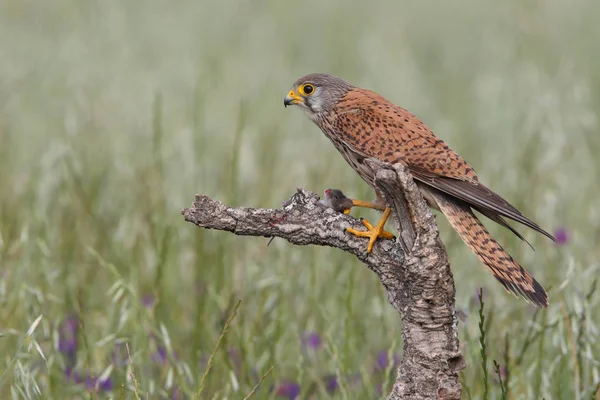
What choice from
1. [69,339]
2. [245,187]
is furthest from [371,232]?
[245,187]

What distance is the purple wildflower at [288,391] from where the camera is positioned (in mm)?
3932

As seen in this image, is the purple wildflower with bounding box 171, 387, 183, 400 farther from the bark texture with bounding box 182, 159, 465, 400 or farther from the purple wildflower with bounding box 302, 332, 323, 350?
the bark texture with bounding box 182, 159, 465, 400

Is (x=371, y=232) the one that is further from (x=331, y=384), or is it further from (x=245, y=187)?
(x=245, y=187)

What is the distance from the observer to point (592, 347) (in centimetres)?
382

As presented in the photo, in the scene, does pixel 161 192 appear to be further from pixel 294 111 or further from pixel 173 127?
pixel 294 111

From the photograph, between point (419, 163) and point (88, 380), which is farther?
point (88, 380)

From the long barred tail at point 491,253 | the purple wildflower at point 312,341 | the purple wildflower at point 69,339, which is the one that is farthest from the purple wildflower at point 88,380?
the long barred tail at point 491,253

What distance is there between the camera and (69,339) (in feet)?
14.3

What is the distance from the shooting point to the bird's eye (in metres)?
4.45

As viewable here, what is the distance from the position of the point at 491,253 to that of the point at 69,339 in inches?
87.7

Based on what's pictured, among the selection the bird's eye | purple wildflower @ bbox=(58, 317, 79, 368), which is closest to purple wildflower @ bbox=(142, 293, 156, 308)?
purple wildflower @ bbox=(58, 317, 79, 368)

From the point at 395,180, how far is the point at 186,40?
7978 millimetres

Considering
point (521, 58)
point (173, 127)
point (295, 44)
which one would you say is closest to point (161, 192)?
point (173, 127)

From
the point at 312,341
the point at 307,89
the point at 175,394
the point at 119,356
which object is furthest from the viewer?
the point at 307,89
